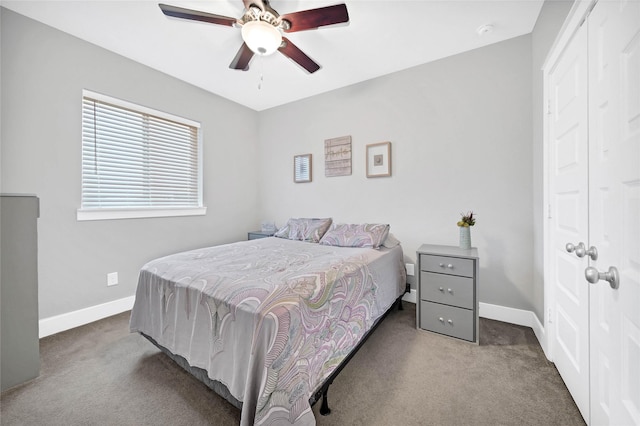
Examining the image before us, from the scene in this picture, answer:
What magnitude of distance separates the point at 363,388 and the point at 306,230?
182cm

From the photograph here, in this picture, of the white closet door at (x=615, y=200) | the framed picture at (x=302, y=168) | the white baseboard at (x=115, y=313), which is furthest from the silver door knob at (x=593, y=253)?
the framed picture at (x=302, y=168)

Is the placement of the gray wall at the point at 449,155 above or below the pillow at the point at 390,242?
above

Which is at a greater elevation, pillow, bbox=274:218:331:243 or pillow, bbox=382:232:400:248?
pillow, bbox=274:218:331:243

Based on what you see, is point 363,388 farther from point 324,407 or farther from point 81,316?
point 81,316

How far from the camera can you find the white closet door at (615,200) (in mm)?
765

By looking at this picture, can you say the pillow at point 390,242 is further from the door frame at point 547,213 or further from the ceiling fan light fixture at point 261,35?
the ceiling fan light fixture at point 261,35

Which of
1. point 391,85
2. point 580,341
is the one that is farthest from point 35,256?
point 391,85

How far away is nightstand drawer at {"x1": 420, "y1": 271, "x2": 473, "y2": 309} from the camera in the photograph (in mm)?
2035

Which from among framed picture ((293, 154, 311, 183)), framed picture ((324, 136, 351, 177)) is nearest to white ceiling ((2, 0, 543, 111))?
framed picture ((324, 136, 351, 177))

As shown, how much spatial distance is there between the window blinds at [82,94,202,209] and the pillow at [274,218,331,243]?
1295 mm

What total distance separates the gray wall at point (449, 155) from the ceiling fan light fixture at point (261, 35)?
162 centimetres

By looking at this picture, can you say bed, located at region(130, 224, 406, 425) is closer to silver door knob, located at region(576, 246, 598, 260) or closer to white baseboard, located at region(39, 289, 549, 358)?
white baseboard, located at region(39, 289, 549, 358)

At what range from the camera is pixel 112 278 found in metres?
2.56

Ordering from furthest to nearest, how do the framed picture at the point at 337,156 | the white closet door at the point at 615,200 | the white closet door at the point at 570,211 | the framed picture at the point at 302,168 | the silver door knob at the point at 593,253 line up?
the framed picture at the point at 302,168 → the framed picture at the point at 337,156 → the white closet door at the point at 570,211 → the silver door knob at the point at 593,253 → the white closet door at the point at 615,200
